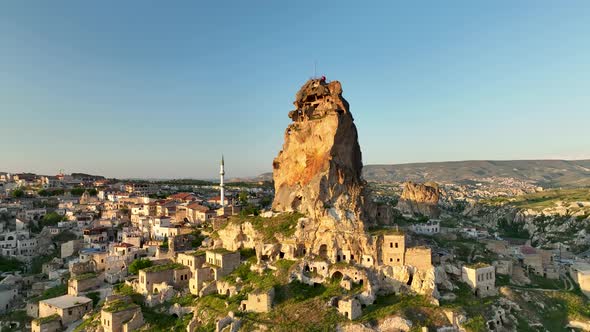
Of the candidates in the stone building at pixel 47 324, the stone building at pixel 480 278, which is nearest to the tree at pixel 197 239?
the stone building at pixel 47 324

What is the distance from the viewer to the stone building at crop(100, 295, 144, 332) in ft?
123

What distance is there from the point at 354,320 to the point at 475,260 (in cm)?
2136

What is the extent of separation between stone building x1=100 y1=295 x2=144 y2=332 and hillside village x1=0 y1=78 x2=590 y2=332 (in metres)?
0.13

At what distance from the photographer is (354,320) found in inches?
1320

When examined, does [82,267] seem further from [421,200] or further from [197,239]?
[421,200]

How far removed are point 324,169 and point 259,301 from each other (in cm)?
1619

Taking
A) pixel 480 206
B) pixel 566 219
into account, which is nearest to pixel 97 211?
pixel 566 219

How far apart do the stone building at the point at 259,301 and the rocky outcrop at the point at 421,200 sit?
2058 inches

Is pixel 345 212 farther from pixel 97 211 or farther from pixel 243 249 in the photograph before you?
Result: pixel 97 211

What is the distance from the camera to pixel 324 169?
150 ft

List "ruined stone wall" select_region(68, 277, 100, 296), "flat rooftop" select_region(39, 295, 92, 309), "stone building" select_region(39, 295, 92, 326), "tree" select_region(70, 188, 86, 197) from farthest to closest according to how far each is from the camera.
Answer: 1. "tree" select_region(70, 188, 86, 197)
2. "ruined stone wall" select_region(68, 277, 100, 296)
3. "flat rooftop" select_region(39, 295, 92, 309)
4. "stone building" select_region(39, 295, 92, 326)

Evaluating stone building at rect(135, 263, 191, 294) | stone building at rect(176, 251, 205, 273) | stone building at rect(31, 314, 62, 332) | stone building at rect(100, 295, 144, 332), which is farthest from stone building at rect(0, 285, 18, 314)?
stone building at rect(176, 251, 205, 273)

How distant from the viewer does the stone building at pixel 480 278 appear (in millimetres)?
38375

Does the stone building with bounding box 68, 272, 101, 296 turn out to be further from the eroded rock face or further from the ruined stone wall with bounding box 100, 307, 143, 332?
the eroded rock face
